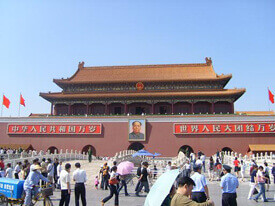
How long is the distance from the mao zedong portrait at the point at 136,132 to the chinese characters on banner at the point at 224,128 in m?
3.72

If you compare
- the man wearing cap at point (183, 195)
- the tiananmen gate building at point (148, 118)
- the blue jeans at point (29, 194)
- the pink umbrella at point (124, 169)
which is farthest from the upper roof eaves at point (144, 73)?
the man wearing cap at point (183, 195)

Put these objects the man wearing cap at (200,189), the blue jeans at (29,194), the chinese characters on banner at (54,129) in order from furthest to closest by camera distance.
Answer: the chinese characters on banner at (54,129)
the blue jeans at (29,194)
the man wearing cap at (200,189)

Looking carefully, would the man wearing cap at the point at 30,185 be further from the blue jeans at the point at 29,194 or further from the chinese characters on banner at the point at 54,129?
the chinese characters on banner at the point at 54,129

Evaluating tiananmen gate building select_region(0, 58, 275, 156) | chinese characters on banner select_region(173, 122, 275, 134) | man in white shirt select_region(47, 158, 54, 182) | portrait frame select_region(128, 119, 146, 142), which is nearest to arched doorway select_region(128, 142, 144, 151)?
tiananmen gate building select_region(0, 58, 275, 156)

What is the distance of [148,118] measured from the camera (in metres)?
30.5

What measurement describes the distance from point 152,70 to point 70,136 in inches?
557

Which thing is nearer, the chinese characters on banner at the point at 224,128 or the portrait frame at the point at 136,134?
the chinese characters on banner at the point at 224,128

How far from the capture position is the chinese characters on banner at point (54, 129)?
102 ft

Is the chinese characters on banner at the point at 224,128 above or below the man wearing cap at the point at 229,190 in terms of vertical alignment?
above

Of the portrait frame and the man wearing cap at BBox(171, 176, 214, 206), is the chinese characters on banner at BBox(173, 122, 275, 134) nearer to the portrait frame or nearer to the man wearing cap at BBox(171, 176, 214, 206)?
the portrait frame

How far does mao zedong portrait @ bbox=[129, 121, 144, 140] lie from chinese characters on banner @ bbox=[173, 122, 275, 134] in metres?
3.72

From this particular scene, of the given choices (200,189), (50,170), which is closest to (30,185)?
(200,189)

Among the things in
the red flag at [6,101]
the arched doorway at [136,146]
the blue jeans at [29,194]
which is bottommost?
the blue jeans at [29,194]

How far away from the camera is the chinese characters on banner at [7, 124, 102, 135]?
1221 inches
